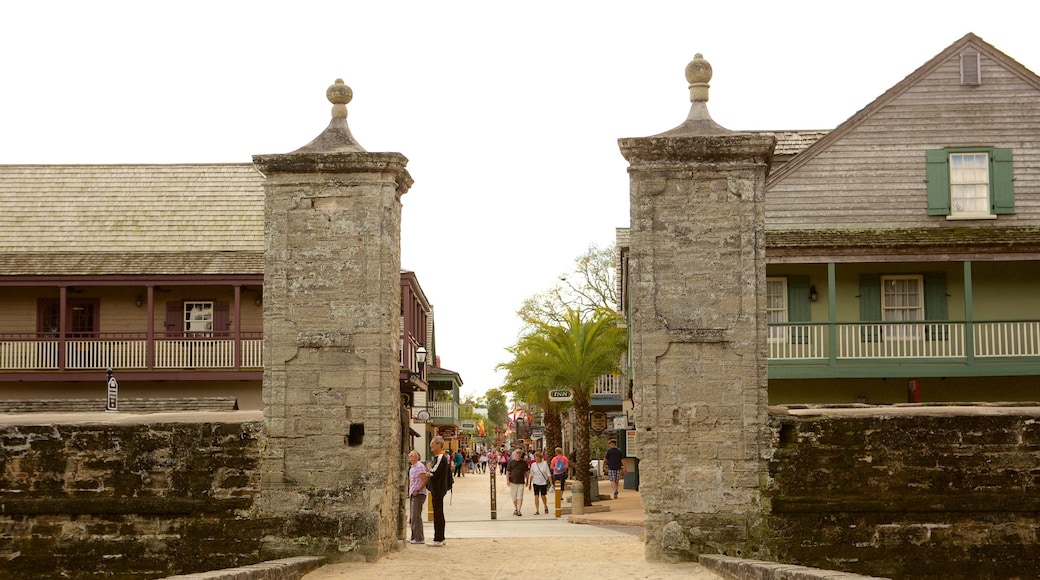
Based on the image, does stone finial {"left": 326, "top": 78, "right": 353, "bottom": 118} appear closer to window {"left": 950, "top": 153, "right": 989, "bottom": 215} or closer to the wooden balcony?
the wooden balcony

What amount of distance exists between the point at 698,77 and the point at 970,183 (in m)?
14.6

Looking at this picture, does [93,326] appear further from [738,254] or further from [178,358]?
[738,254]

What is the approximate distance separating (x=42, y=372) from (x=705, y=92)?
23.2 metres

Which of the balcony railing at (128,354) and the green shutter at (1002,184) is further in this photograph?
the balcony railing at (128,354)

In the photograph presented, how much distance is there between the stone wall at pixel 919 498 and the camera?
13008 millimetres

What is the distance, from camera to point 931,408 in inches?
543

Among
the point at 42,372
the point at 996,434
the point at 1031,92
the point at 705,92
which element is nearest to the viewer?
the point at 996,434

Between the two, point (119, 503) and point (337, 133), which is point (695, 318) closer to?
point (337, 133)

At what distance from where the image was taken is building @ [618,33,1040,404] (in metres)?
26.0

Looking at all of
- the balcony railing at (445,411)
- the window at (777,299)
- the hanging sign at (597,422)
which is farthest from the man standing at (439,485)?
the balcony railing at (445,411)

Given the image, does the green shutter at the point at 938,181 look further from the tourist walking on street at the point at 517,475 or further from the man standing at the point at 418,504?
the man standing at the point at 418,504

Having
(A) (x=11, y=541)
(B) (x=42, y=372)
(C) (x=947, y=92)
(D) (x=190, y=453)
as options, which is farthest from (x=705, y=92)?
(B) (x=42, y=372)

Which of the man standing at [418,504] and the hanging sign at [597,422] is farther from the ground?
the hanging sign at [597,422]

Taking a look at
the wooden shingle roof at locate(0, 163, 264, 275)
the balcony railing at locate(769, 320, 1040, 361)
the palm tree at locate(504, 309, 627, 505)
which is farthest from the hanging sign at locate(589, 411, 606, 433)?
the wooden shingle roof at locate(0, 163, 264, 275)
